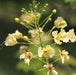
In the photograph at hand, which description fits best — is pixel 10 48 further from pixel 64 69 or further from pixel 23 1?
pixel 64 69

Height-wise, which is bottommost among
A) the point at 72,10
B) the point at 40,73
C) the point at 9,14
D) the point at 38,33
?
the point at 38,33

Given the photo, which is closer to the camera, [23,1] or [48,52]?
[48,52]

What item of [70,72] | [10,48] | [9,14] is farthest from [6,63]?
[70,72]

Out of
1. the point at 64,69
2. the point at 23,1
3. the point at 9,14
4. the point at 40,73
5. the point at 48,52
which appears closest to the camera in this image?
the point at 48,52

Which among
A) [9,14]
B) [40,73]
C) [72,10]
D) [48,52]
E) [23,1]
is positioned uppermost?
[9,14]

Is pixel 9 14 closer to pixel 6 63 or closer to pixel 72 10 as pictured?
pixel 6 63

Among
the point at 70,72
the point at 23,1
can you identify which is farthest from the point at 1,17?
the point at 70,72

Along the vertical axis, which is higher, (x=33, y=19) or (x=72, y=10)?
(x=72, y=10)

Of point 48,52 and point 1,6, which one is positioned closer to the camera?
point 48,52

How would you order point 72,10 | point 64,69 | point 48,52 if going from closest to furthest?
point 48,52 → point 64,69 → point 72,10
